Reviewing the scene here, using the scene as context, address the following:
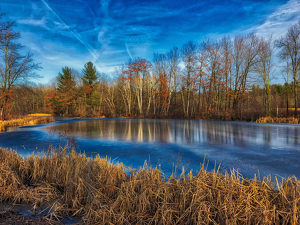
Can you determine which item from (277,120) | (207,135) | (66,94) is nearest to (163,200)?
(207,135)

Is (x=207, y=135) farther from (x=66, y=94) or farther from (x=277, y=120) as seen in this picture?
(x=66, y=94)

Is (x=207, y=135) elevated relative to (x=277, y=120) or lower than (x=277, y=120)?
lower

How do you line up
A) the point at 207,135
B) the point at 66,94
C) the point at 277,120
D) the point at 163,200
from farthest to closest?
1. the point at 66,94
2. the point at 277,120
3. the point at 207,135
4. the point at 163,200

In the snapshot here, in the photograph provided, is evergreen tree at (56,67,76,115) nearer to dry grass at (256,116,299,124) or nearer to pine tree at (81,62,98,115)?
pine tree at (81,62,98,115)

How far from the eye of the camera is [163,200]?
2.28 metres

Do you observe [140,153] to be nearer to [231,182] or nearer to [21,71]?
[231,182]

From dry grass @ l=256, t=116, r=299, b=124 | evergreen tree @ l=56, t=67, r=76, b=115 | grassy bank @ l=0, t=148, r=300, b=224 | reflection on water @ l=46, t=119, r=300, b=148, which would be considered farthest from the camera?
evergreen tree @ l=56, t=67, r=76, b=115

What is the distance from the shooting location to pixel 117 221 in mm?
2012

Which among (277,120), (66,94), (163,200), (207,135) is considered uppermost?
(66,94)

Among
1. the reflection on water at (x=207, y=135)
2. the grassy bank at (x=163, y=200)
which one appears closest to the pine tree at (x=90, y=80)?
the reflection on water at (x=207, y=135)

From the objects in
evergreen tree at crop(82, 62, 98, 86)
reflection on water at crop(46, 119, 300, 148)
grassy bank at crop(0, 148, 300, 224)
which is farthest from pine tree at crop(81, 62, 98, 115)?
grassy bank at crop(0, 148, 300, 224)

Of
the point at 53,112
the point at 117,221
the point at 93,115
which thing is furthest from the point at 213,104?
the point at 53,112

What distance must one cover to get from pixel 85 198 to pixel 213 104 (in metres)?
24.9

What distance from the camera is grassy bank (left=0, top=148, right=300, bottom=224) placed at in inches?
78.5
